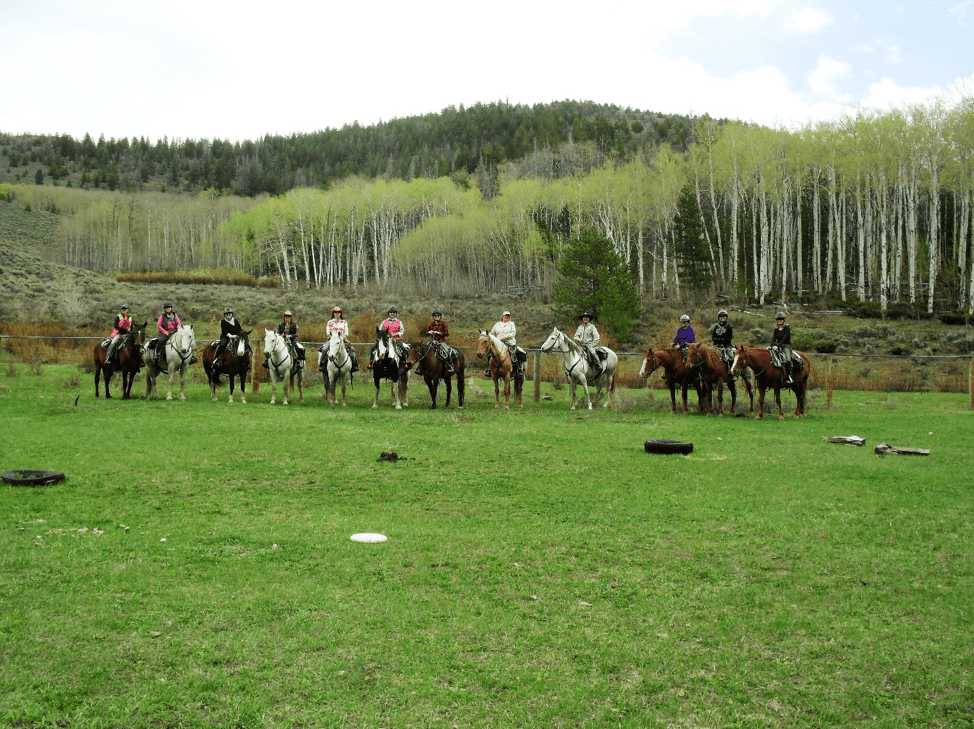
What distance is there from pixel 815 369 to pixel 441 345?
581 inches

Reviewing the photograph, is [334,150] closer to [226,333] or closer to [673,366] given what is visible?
[226,333]

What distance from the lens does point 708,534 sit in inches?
279

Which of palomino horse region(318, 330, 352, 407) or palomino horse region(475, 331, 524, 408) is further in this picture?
palomino horse region(318, 330, 352, 407)

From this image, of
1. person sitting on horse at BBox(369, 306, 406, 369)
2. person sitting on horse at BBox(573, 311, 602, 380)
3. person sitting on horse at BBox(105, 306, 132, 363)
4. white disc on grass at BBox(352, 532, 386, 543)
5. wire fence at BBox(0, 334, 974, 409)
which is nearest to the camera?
white disc on grass at BBox(352, 532, 386, 543)

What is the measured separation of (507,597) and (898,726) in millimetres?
2556

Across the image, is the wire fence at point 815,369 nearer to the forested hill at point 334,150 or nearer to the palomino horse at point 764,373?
the palomino horse at point 764,373

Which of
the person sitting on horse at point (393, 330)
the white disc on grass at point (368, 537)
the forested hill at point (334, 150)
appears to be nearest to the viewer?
the white disc on grass at point (368, 537)

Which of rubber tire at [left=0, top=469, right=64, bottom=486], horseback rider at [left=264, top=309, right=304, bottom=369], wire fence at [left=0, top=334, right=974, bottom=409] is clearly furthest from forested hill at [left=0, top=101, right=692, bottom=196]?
rubber tire at [left=0, top=469, right=64, bottom=486]

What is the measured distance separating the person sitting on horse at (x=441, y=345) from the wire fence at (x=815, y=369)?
3186mm

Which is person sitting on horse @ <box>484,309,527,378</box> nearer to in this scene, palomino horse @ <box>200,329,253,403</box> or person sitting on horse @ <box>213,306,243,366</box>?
palomino horse @ <box>200,329,253,403</box>

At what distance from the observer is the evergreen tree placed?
123ft

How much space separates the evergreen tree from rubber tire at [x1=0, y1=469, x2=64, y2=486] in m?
30.2

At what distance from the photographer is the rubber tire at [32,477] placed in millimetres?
8234

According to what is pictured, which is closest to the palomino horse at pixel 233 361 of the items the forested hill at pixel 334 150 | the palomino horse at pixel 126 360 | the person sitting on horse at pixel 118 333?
the palomino horse at pixel 126 360
